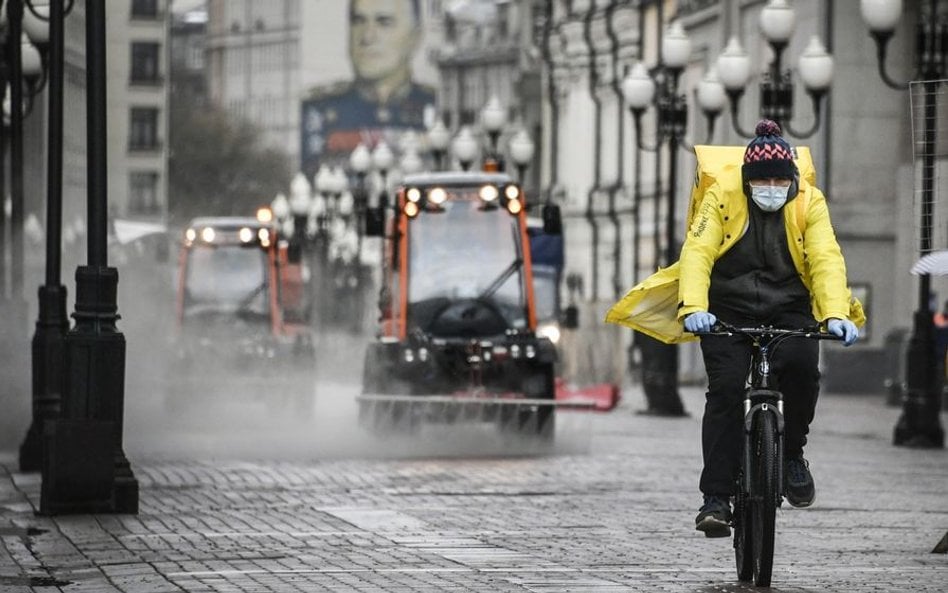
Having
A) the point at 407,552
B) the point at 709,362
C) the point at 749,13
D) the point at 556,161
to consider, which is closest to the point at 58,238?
the point at 407,552

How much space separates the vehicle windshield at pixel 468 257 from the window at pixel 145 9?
3469 inches

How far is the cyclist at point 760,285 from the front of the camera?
11094 millimetres

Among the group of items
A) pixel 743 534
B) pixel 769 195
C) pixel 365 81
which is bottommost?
pixel 743 534

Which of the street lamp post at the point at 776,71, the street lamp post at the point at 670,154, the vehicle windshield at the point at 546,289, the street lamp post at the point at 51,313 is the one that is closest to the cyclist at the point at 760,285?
the street lamp post at the point at 51,313

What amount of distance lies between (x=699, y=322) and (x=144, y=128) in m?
107

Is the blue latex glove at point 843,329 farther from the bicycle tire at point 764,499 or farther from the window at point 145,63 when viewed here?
the window at point 145,63

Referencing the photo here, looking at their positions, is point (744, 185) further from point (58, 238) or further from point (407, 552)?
point (58, 238)

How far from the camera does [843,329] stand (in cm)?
1084

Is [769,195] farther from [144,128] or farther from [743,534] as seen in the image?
[144,128]

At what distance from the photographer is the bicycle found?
421 inches

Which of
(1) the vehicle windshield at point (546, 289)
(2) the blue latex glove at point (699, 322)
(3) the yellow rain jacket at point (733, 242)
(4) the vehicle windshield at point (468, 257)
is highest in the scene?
(3) the yellow rain jacket at point (733, 242)

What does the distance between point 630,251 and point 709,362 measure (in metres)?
50.0

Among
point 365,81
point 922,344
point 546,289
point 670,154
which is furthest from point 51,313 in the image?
point 365,81

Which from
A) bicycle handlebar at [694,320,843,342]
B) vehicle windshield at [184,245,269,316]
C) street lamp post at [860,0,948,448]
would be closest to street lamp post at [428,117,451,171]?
vehicle windshield at [184,245,269,316]
